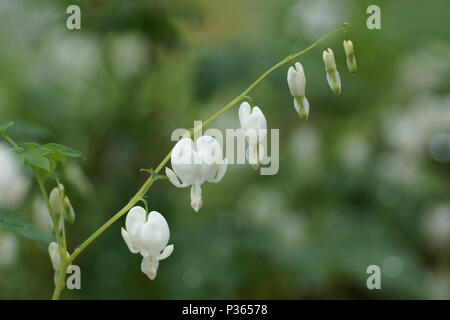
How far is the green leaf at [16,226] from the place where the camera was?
0.94m

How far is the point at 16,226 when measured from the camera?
0.95 m

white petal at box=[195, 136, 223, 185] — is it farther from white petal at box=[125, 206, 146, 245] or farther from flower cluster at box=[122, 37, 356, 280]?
white petal at box=[125, 206, 146, 245]

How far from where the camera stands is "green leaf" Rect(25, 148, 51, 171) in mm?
945

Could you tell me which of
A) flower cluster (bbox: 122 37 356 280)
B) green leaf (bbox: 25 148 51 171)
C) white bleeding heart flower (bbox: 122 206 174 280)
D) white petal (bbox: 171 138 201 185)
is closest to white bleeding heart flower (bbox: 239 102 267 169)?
flower cluster (bbox: 122 37 356 280)

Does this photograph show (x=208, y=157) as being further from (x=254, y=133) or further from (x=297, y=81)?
(x=297, y=81)

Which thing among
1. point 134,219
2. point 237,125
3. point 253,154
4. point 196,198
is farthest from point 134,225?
point 237,125

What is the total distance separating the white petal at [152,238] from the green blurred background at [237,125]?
0.42 metres

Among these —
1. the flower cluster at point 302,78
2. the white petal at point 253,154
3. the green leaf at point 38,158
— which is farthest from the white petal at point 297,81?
the green leaf at point 38,158

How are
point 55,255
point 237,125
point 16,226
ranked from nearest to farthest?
point 16,226
point 55,255
point 237,125

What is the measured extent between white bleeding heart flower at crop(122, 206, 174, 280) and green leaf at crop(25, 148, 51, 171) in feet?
0.59

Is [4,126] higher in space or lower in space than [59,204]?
higher

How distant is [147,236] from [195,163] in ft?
0.53

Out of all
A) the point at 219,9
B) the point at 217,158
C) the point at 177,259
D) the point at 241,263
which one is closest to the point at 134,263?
the point at 177,259

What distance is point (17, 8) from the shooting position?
270cm
